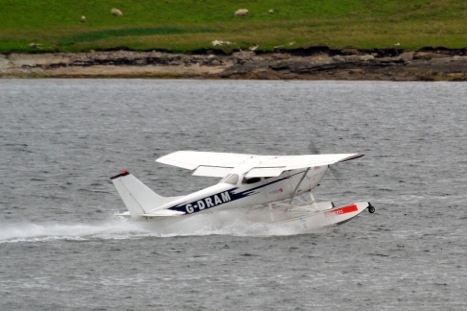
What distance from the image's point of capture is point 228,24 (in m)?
115

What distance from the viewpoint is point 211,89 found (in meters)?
99.4

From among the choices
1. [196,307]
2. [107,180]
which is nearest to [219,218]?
[196,307]

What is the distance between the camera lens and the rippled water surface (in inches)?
1280

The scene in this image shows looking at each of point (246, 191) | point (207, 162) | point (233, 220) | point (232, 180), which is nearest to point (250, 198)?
point (246, 191)

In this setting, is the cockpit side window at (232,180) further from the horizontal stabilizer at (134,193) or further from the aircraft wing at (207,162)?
the horizontal stabilizer at (134,193)

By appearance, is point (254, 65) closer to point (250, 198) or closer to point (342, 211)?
point (342, 211)

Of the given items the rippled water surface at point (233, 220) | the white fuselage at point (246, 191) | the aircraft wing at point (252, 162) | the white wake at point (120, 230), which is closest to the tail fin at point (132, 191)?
the white fuselage at point (246, 191)

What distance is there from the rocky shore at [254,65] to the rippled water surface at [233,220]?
1156cm

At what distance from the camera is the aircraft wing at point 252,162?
38.4 metres

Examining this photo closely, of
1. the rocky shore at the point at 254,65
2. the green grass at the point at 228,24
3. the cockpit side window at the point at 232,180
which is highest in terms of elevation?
the cockpit side window at the point at 232,180

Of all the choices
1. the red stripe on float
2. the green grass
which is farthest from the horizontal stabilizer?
the green grass

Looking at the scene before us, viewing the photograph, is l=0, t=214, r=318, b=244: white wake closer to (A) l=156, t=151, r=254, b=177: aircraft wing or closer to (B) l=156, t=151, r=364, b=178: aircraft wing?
(B) l=156, t=151, r=364, b=178: aircraft wing

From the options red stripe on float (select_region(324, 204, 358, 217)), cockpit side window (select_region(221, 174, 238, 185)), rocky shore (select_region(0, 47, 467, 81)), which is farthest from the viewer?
rocky shore (select_region(0, 47, 467, 81))

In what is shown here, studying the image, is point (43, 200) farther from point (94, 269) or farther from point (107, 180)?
point (94, 269)
